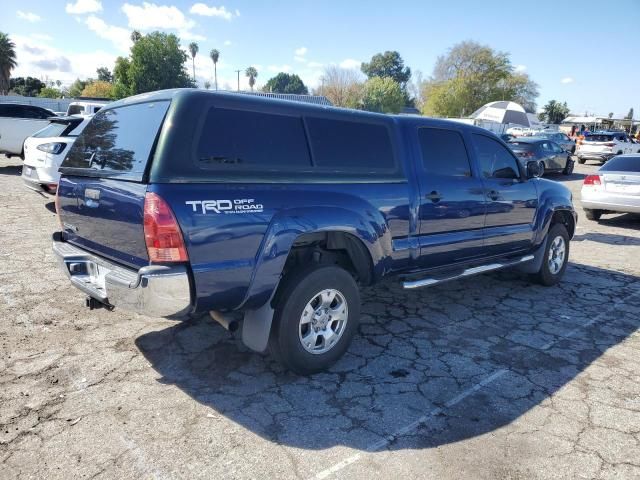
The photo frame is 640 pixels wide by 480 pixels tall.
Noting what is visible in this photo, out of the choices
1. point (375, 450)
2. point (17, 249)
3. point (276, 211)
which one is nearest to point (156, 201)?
point (276, 211)

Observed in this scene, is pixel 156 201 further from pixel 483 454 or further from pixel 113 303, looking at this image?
pixel 483 454

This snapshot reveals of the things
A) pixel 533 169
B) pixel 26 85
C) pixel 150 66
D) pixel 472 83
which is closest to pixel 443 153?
pixel 533 169

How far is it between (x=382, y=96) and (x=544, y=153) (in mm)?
56407

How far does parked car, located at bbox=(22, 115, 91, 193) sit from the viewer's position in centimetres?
828

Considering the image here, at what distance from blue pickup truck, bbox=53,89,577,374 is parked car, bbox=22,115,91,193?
17.0 ft

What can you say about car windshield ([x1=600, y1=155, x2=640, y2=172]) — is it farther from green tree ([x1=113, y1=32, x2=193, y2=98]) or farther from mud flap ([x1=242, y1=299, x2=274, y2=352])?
green tree ([x1=113, y1=32, x2=193, y2=98])

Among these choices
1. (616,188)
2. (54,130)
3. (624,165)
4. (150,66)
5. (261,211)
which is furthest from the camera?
(150,66)

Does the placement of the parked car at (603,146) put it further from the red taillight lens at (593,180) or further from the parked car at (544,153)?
the red taillight lens at (593,180)

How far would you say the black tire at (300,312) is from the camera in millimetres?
3258

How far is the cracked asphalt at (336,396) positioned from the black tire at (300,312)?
0.54ft

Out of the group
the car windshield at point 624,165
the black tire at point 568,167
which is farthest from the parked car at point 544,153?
the car windshield at point 624,165

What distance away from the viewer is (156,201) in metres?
2.68

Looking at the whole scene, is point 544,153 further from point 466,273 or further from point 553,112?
point 553,112

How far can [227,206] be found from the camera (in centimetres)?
286
